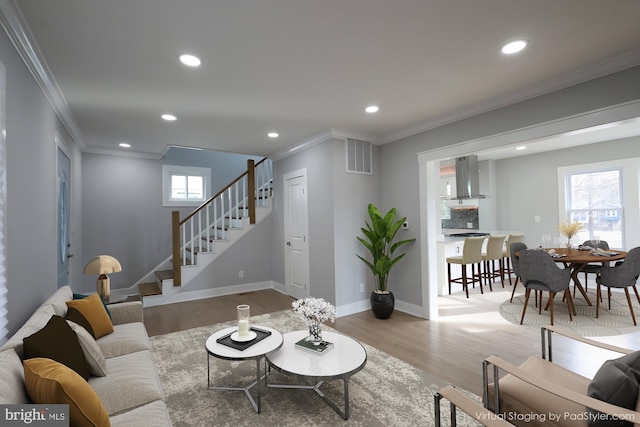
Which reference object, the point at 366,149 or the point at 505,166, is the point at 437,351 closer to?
the point at 366,149

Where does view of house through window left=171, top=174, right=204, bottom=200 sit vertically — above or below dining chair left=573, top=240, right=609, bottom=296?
above

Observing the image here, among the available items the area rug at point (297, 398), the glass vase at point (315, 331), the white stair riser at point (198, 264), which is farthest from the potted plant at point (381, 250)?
the white stair riser at point (198, 264)

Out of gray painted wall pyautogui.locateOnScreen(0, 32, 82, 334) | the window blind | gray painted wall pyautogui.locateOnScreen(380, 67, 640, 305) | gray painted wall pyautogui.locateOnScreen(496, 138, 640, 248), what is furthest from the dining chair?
gray painted wall pyautogui.locateOnScreen(0, 32, 82, 334)

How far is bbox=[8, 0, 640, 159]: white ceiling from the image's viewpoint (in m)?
1.88

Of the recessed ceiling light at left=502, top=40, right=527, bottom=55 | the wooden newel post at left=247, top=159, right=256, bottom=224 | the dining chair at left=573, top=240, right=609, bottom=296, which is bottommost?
the dining chair at left=573, top=240, right=609, bottom=296

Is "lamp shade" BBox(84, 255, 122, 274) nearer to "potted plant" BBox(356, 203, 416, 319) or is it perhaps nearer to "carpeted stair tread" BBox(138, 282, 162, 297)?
"carpeted stair tread" BBox(138, 282, 162, 297)

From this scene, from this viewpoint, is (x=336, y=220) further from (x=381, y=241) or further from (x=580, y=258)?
(x=580, y=258)

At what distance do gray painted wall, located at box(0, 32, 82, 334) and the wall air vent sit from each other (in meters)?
3.35

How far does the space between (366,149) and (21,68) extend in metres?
3.76

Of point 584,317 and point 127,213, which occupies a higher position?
point 127,213

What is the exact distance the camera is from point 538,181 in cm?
672

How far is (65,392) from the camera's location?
1250mm

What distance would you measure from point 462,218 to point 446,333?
5.04 metres

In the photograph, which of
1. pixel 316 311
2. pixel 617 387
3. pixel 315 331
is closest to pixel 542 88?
pixel 617 387
